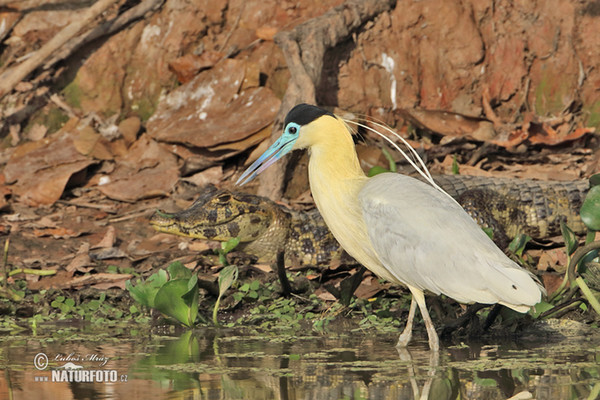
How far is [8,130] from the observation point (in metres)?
8.98

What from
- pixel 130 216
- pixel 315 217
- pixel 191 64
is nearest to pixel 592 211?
pixel 315 217

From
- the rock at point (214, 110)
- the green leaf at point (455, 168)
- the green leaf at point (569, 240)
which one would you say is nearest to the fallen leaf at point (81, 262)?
the rock at point (214, 110)

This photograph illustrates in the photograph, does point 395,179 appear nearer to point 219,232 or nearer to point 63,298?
point 63,298

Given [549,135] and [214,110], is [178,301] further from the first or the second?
[549,135]

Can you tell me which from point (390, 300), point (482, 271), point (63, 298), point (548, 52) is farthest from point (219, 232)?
point (548, 52)

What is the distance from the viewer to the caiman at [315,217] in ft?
23.4

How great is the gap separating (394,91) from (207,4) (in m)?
2.22

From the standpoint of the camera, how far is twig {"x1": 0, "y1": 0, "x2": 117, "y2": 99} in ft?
28.4

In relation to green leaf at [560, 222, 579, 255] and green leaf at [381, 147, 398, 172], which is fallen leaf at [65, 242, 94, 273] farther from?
green leaf at [560, 222, 579, 255]
